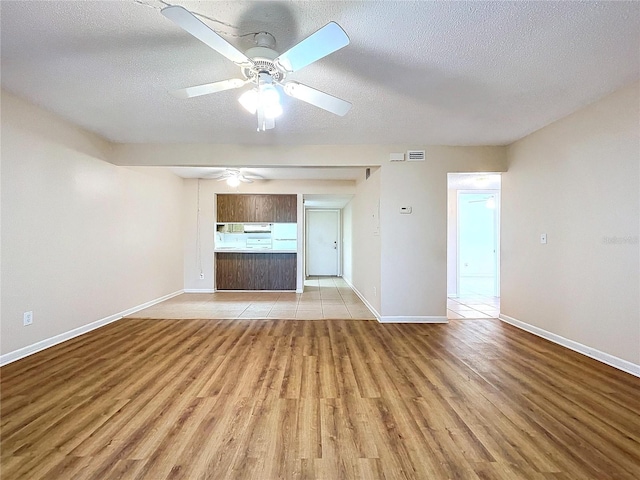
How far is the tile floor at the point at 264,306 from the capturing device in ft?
14.8

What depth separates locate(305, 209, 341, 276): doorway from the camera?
9.54 metres

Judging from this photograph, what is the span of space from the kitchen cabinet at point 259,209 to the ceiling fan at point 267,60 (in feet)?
14.1

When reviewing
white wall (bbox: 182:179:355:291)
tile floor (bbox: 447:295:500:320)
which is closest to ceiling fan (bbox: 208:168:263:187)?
white wall (bbox: 182:179:355:291)

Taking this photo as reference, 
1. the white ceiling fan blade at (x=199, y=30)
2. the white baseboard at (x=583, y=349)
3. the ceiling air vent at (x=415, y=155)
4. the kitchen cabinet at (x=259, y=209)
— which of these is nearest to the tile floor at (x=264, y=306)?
the kitchen cabinet at (x=259, y=209)

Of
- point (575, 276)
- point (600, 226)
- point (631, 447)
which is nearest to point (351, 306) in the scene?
point (575, 276)

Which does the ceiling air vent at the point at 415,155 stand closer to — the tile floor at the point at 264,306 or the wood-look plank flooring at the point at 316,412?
the tile floor at the point at 264,306

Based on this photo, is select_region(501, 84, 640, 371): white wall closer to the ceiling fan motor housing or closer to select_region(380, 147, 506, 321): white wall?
select_region(380, 147, 506, 321): white wall

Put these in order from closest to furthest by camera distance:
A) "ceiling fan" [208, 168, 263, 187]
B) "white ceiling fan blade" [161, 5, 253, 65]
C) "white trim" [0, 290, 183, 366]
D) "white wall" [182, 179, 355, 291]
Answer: "white ceiling fan blade" [161, 5, 253, 65] → "white trim" [0, 290, 183, 366] → "ceiling fan" [208, 168, 263, 187] → "white wall" [182, 179, 355, 291]

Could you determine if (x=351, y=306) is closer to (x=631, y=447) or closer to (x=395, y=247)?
(x=395, y=247)

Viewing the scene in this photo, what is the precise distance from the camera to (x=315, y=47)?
5.36 ft

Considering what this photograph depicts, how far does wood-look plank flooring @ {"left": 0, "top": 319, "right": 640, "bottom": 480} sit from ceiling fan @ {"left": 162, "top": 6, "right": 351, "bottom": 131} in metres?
2.02


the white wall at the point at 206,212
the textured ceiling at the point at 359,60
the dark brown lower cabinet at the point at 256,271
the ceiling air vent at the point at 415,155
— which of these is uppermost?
the textured ceiling at the point at 359,60

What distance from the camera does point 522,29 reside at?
73.2 inches

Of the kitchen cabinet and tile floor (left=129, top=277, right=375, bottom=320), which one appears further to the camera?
the kitchen cabinet
